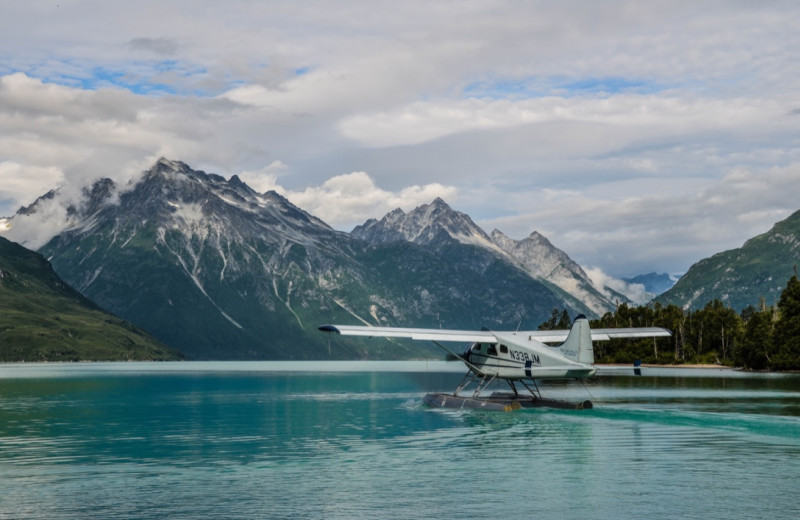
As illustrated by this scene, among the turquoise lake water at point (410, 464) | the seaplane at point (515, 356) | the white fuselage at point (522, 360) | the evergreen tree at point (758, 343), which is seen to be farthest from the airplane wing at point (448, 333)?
the evergreen tree at point (758, 343)

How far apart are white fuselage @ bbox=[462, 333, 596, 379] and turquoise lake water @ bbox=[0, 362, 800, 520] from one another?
3149mm

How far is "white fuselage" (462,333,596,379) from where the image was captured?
57531mm

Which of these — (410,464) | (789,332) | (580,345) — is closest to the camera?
(410,464)

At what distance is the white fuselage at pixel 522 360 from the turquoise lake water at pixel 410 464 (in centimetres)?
315

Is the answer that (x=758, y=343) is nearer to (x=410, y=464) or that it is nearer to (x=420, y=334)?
(x=420, y=334)

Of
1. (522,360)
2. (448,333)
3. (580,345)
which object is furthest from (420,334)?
(580,345)

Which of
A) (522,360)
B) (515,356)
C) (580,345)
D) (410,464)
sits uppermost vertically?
(580,345)

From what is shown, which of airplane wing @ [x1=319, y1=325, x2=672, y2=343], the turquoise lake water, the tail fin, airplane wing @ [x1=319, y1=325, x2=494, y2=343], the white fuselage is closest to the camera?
the turquoise lake water

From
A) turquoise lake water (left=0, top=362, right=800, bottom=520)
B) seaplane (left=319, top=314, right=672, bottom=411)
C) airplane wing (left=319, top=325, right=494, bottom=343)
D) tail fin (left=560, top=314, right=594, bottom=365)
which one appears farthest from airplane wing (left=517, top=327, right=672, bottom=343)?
tail fin (left=560, top=314, right=594, bottom=365)

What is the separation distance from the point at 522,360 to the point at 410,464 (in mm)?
26410

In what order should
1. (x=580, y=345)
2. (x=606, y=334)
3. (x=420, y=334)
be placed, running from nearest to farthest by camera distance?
(x=580, y=345) < (x=420, y=334) < (x=606, y=334)

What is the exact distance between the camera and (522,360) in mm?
60406

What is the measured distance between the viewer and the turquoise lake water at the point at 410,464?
26.2 m

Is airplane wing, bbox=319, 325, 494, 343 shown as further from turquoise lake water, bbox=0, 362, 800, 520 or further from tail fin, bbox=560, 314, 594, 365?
tail fin, bbox=560, 314, 594, 365
